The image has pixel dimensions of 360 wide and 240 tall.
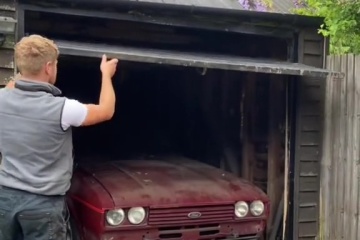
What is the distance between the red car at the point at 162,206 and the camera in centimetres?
511

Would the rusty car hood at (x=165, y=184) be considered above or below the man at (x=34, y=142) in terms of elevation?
below

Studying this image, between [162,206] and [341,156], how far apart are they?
231 cm

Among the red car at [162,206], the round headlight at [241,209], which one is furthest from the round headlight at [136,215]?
the round headlight at [241,209]

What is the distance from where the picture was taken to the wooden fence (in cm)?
632

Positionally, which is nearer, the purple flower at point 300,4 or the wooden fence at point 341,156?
the wooden fence at point 341,156

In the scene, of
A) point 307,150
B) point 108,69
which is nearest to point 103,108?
point 108,69

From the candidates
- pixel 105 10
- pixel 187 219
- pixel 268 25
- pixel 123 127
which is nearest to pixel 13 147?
pixel 187 219

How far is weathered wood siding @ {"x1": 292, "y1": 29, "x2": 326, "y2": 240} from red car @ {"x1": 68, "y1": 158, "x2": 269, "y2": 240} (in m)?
1.38

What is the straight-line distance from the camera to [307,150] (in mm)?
7094

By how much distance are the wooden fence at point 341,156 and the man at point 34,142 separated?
3107 mm

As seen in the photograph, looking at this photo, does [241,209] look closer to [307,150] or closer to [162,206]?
[162,206]

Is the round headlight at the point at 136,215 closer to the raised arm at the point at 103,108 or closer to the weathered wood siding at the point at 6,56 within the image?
the raised arm at the point at 103,108

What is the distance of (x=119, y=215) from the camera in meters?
5.08

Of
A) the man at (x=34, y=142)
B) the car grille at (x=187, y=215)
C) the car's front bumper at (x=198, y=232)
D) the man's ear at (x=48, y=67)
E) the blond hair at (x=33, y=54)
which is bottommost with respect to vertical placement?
the car's front bumper at (x=198, y=232)
